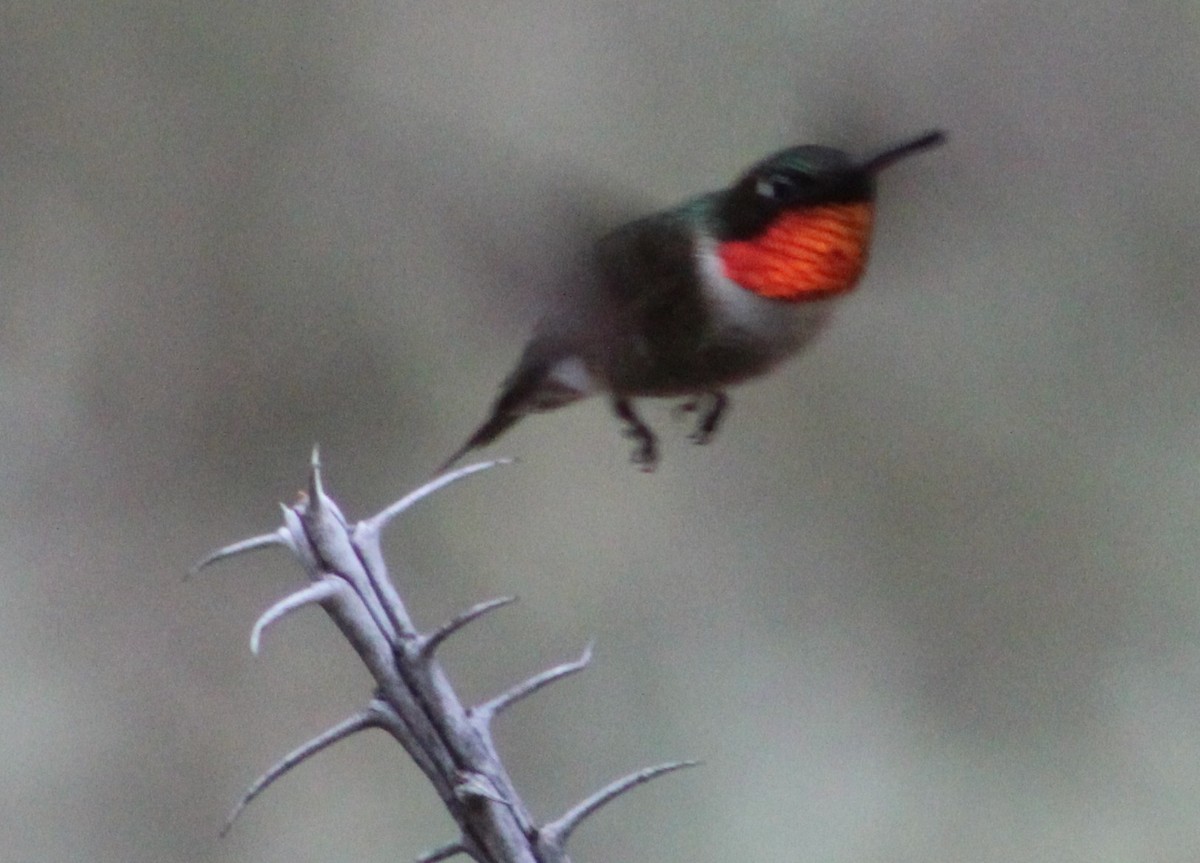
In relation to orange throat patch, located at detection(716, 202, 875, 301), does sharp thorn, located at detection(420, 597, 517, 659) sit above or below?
below

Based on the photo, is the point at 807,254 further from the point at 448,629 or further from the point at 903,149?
the point at 448,629

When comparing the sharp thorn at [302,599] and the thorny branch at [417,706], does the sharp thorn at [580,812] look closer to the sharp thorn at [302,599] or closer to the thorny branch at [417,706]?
the thorny branch at [417,706]

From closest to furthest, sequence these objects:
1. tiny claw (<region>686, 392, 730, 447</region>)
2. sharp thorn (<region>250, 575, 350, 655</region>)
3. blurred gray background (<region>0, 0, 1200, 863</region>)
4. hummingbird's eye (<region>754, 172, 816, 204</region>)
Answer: sharp thorn (<region>250, 575, 350, 655</region>) < hummingbird's eye (<region>754, 172, 816, 204</region>) < tiny claw (<region>686, 392, 730, 447</region>) < blurred gray background (<region>0, 0, 1200, 863</region>)

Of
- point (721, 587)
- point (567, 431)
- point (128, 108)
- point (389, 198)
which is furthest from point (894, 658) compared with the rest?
point (128, 108)

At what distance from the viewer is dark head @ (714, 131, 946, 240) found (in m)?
0.56

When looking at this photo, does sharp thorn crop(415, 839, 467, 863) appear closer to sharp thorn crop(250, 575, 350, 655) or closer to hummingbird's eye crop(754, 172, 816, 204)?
sharp thorn crop(250, 575, 350, 655)

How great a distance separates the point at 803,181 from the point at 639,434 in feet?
0.70

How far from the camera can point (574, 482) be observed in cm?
151

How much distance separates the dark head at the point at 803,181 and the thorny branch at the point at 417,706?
0.74ft


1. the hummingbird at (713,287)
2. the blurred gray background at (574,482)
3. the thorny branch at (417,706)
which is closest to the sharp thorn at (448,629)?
the thorny branch at (417,706)

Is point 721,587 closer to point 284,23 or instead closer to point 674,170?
point 674,170

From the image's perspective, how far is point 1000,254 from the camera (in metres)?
1.40

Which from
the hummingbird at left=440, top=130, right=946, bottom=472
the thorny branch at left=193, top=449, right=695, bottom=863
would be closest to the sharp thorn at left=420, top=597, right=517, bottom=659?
the thorny branch at left=193, top=449, right=695, bottom=863

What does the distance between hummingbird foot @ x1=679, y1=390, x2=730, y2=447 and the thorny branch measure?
0.72 feet
